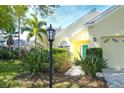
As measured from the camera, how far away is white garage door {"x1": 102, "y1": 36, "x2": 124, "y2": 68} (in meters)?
14.9

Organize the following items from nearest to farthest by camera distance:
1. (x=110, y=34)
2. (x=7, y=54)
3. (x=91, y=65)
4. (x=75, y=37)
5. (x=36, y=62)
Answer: (x=91, y=65)
(x=36, y=62)
(x=110, y=34)
(x=75, y=37)
(x=7, y=54)

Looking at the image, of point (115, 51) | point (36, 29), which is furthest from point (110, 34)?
point (36, 29)

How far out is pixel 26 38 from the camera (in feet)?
74.4

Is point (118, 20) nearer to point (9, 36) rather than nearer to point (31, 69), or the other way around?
point (31, 69)

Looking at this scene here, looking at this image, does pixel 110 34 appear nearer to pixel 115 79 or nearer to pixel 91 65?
pixel 91 65

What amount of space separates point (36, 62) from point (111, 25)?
5.28 meters

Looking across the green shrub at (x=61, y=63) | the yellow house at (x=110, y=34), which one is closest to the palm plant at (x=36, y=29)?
the yellow house at (x=110, y=34)

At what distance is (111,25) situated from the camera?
15.3 m

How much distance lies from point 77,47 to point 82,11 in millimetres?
3282

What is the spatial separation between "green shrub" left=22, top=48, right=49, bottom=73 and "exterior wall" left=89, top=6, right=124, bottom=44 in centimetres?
432

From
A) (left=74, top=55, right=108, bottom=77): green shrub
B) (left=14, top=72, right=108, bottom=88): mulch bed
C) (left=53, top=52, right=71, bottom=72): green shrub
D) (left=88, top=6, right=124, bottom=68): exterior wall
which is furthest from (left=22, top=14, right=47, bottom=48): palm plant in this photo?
(left=74, top=55, right=108, bottom=77): green shrub

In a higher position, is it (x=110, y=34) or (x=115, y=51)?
(x=110, y=34)

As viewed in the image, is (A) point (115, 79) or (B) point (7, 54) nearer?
(A) point (115, 79)

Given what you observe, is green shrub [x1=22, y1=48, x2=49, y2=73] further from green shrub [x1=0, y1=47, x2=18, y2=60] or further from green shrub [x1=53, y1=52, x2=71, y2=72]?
green shrub [x1=0, y1=47, x2=18, y2=60]
